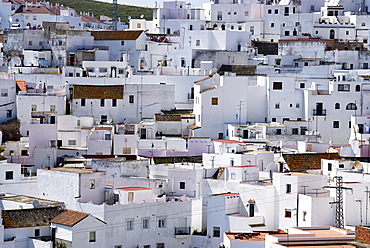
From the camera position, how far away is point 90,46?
56344 mm

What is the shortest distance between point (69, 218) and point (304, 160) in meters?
10.0

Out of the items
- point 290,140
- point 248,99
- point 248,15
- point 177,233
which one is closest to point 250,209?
point 177,233

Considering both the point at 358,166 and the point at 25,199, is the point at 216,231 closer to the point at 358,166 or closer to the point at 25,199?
the point at 358,166

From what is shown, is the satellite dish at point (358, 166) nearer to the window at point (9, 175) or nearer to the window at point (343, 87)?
the window at point (343, 87)

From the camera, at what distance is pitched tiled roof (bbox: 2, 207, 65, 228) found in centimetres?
3503

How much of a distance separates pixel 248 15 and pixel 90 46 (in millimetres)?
11213

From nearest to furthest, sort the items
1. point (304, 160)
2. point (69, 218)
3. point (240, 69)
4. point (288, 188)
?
point (69, 218) < point (288, 188) < point (304, 160) < point (240, 69)

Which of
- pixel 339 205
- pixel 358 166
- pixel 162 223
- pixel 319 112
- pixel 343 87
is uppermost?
pixel 343 87

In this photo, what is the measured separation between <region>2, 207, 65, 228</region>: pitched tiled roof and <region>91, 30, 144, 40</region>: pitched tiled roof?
71.5 ft

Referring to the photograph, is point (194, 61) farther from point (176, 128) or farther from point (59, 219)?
point (59, 219)

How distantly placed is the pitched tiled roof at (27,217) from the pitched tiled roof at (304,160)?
943 centimetres

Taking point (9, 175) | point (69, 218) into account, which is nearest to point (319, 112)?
point (9, 175)

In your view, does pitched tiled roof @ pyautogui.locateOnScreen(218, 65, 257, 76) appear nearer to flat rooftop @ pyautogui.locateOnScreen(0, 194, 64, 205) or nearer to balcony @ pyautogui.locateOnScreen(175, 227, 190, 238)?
balcony @ pyautogui.locateOnScreen(175, 227, 190, 238)

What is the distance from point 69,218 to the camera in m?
35.3
